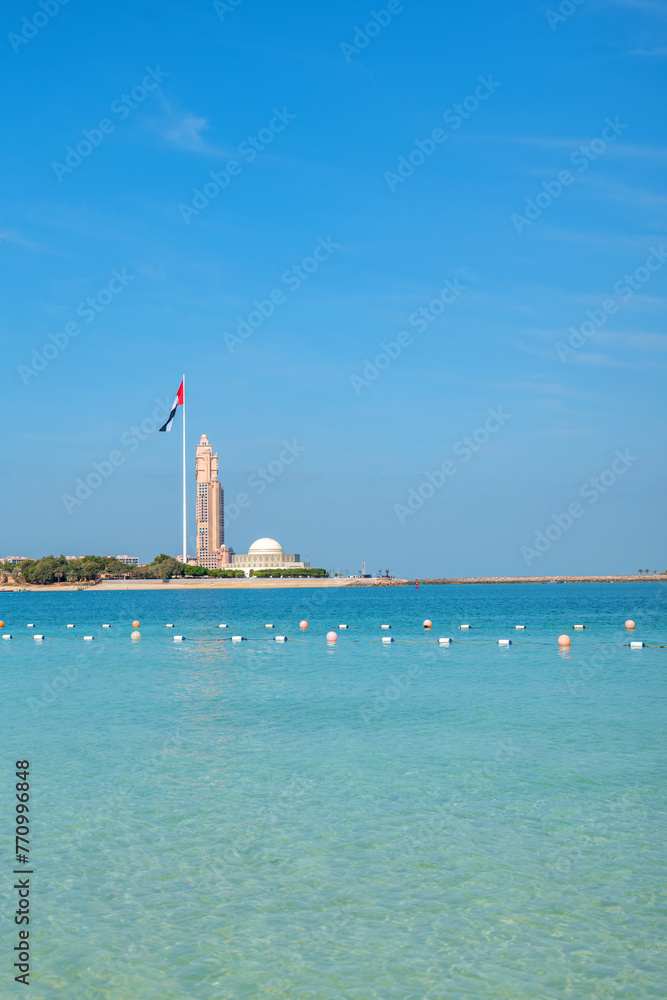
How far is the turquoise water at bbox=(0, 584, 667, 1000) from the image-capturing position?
8.24 metres

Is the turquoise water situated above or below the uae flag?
below

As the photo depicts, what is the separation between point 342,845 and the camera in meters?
11.5

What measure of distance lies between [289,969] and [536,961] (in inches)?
91.7

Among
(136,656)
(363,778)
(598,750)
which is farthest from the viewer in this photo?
(136,656)

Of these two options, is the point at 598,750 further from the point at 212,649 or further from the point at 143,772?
the point at 212,649

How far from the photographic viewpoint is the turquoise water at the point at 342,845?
27.0ft

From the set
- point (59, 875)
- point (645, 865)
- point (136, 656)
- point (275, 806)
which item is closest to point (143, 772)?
point (275, 806)

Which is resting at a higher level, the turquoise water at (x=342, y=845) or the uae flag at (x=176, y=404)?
the uae flag at (x=176, y=404)

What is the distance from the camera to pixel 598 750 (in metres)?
17.3

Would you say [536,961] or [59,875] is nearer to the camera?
[536,961]

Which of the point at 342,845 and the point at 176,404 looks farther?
the point at 176,404

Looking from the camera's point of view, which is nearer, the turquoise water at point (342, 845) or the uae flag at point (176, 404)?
the turquoise water at point (342, 845)

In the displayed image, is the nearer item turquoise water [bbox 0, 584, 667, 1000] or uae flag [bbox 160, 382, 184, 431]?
turquoise water [bbox 0, 584, 667, 1000]

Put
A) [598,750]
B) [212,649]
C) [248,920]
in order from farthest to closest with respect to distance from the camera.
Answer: [212,649] → [598,750] → [248,920]
